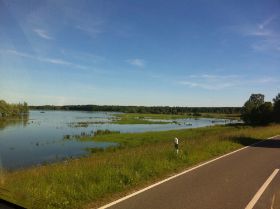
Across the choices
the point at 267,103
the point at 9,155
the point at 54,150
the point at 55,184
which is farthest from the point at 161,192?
the point at 267,103

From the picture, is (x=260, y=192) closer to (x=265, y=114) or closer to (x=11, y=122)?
(x=265, y=114)

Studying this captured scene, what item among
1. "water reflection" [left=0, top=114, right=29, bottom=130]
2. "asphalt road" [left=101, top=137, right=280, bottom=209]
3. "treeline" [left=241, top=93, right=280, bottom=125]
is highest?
"treeline" [left=241, top=93, right=280, bottom=125]

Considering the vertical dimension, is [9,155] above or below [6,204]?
below

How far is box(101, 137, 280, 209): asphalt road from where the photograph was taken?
318 inches

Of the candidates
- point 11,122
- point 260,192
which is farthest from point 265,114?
point 260,192

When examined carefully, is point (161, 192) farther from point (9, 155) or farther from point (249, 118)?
point (249, 118)

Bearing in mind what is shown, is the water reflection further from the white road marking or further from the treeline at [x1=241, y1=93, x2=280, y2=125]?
the white road marking

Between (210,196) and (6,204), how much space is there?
6.35 m

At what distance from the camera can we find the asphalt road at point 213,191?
8.09 metres

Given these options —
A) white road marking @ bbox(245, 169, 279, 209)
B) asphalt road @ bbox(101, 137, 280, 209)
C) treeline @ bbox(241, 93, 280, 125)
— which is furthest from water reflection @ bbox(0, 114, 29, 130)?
white road marking @ bbox(245, 169, 279, 209)

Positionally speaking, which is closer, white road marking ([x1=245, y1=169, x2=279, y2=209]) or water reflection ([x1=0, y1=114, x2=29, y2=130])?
white road marking ([x1=245, y1=169, x2=279, y2=209])

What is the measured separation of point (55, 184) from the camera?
9.60 m

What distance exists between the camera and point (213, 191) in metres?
9.53

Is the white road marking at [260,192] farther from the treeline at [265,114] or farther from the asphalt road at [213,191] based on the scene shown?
Answer: the treeline at [265,114]
